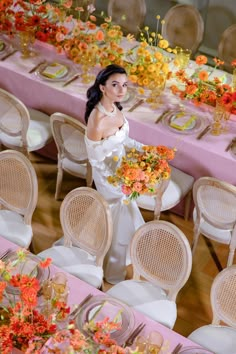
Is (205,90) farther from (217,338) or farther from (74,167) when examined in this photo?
(217,338)

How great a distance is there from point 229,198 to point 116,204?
0.81 meters

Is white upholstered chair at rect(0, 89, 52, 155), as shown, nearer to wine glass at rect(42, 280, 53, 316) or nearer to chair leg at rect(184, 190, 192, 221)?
chair leg at rect(184, 190, 192, 221)

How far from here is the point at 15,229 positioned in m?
4.84

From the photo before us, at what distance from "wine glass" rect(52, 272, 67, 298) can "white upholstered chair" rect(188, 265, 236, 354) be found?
845mm

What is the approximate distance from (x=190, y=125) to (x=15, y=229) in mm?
1614

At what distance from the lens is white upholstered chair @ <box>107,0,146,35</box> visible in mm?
6828

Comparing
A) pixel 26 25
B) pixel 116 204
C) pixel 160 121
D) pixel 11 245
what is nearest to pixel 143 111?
pixel 160 121

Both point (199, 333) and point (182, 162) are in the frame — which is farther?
point (182, 162)

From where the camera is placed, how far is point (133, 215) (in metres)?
5.00

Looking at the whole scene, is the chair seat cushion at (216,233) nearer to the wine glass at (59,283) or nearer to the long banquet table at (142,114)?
the long banquet table at (142,114)

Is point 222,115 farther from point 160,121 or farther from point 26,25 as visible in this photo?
point 26,25

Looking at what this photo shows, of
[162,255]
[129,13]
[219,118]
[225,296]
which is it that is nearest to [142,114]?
[219,118]

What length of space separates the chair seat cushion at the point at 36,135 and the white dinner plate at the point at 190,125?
1068 mm

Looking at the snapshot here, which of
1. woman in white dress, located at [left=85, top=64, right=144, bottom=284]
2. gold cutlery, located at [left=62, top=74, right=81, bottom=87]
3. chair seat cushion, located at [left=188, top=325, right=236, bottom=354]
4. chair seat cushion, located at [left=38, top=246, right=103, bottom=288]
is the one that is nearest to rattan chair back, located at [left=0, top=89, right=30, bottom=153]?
gold cutlery, located at [left=62, top=74, right=81, bottom=87]
